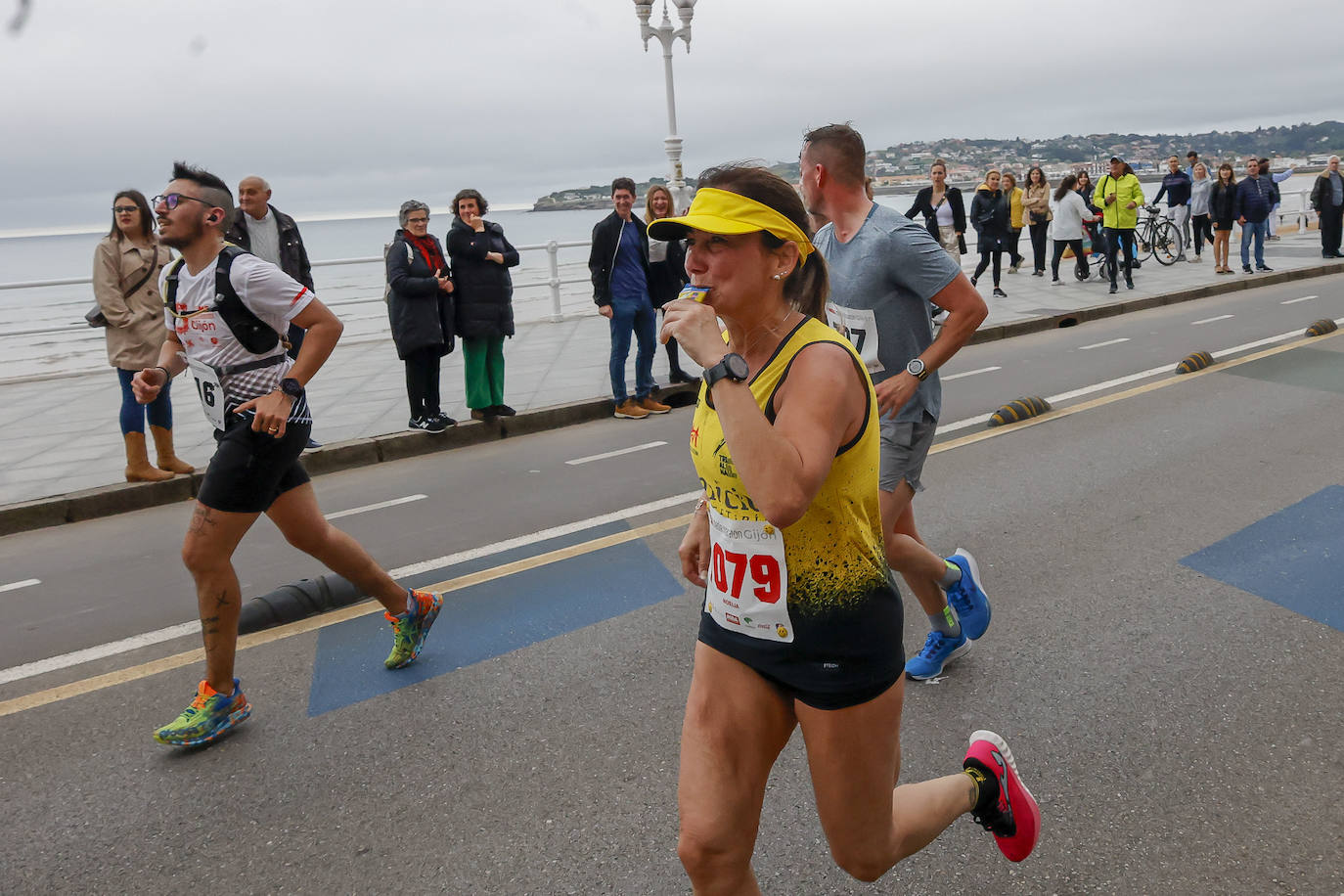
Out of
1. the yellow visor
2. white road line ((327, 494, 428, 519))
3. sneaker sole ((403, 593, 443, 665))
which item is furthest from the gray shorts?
white road line ((327, 494, 428, 519))

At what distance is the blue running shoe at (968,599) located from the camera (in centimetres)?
376

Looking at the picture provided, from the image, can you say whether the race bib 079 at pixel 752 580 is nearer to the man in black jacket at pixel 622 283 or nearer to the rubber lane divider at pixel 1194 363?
the man in black jacket at pixel 622 283

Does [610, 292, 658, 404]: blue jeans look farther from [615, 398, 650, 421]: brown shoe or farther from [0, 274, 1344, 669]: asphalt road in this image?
[0, 274, 1344, 669]: asphalt road

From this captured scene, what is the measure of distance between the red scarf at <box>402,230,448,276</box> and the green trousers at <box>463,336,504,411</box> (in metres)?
0.67

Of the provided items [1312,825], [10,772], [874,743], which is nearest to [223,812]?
[10,772]

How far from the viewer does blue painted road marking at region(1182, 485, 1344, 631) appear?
4234 mm

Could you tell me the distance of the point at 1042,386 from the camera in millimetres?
9078

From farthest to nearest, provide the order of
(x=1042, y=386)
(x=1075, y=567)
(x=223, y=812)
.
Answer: (x=1042, y=386), (x=1075, y=567), (x=223, y=812)

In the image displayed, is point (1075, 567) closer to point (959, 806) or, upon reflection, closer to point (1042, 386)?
point (959, 806)

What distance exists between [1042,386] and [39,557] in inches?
314

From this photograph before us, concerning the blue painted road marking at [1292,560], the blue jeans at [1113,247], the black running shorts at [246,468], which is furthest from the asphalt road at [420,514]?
the blue jeans at [1113,247]

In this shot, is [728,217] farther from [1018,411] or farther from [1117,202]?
[1117,202]

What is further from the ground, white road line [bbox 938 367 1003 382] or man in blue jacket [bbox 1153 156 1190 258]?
man in blue jacket [bbox 1153 156 1190 258]

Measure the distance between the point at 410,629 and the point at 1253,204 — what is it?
17180mm
